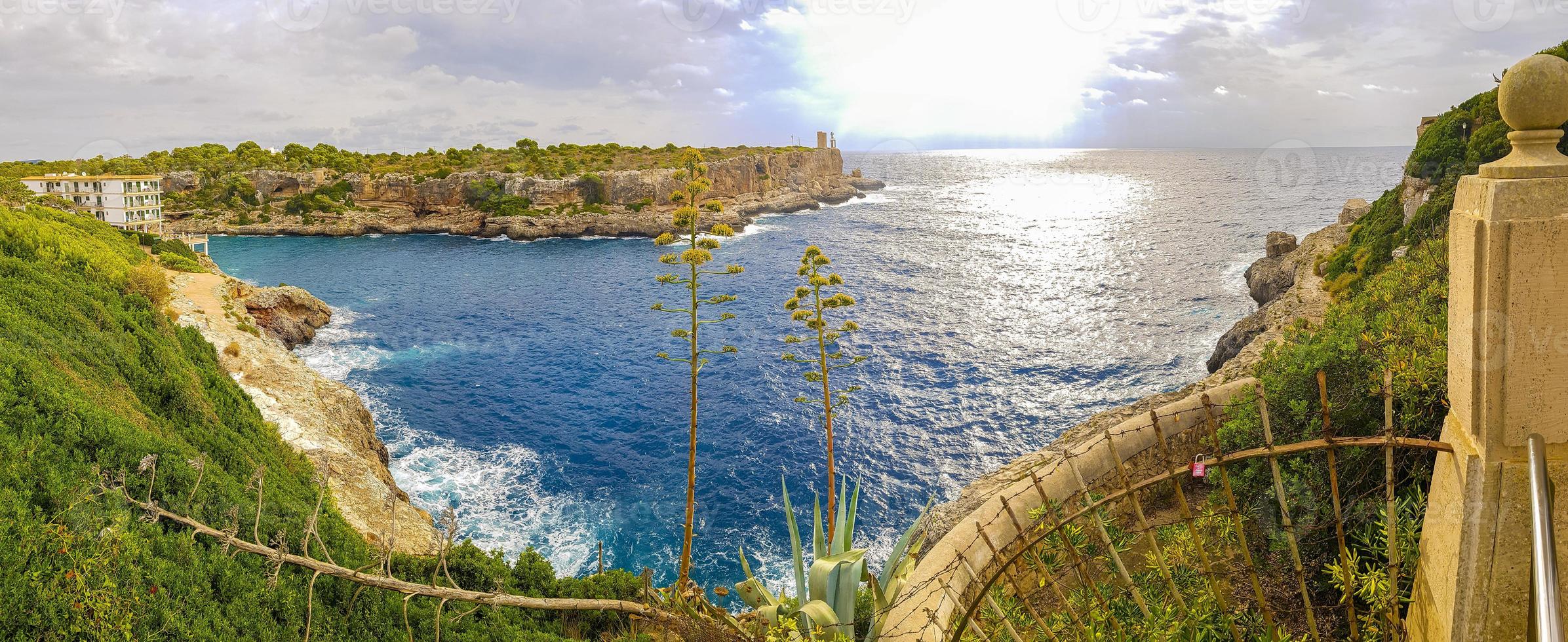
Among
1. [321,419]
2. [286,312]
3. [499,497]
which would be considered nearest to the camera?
[321,419]

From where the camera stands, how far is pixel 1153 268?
49.4 metres

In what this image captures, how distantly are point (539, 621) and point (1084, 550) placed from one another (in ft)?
18.9

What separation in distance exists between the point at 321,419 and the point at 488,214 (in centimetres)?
6046

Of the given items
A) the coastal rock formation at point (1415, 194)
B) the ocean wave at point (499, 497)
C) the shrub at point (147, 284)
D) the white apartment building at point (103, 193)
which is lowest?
the ocean wave at point (499, 497)

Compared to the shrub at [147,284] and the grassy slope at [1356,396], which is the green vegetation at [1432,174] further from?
the shrub at [147,284]

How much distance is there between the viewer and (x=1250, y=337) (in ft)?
81.7

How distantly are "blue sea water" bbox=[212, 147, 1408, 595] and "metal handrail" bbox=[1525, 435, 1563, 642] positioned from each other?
48.1 ft

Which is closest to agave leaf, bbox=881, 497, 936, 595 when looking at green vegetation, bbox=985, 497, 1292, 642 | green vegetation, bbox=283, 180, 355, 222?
green vegetation, bbox=985, 497, 1292, 642

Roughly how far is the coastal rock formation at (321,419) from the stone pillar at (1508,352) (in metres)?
9.19

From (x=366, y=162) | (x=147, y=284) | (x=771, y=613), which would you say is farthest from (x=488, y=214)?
(x=771, y=613)

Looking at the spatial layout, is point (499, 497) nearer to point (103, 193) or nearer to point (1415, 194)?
point (1415, 194)

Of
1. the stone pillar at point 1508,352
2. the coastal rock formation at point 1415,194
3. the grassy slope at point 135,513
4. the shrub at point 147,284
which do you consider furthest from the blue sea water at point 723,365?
the stone pillar at point 1508,352

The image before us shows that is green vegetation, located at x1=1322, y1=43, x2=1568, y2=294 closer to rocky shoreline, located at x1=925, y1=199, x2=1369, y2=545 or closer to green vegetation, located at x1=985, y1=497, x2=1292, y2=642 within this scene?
rocky shoreline, located at x1=925, y1=199, x2=1369, y2=545

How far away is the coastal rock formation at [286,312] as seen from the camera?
3072 centimetres
